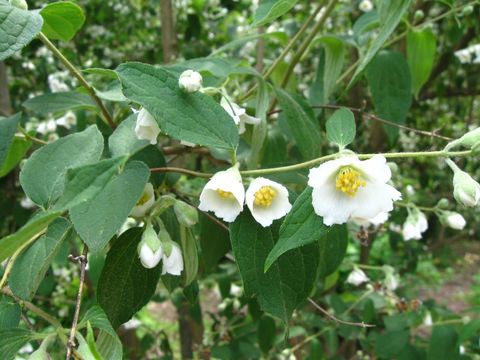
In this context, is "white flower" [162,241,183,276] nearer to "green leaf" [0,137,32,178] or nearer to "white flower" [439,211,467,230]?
"green leaf" [0,137,32,178]

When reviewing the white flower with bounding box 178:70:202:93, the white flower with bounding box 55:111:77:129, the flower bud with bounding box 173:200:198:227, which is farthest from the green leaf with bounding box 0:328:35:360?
the white flower with bounding box 55:111:77:129

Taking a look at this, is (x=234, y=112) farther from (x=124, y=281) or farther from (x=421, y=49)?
(x=421, y=49)

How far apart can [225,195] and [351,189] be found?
20cm

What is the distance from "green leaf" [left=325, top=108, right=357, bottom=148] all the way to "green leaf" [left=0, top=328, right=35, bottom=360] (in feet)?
1.73

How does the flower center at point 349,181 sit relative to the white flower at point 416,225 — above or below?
above

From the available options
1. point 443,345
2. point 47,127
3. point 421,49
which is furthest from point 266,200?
point 47,127

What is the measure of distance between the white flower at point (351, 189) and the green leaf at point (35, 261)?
14.2 inches

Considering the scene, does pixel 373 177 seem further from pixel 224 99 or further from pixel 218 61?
pixel 218 61

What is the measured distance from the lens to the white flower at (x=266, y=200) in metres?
0.85

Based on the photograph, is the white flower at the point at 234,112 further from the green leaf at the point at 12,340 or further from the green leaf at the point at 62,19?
the green leaf at the point at 12,340

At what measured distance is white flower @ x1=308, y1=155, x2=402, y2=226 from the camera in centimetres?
76

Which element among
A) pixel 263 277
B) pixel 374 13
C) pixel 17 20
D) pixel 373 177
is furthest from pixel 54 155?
pixel 374 13

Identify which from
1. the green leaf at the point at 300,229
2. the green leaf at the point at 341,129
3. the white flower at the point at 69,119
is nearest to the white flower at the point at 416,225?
the green leaf at the point at 341,129

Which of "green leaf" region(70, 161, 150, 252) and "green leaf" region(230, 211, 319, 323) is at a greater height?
"green leaf" region(70, 161, 150, 252)
